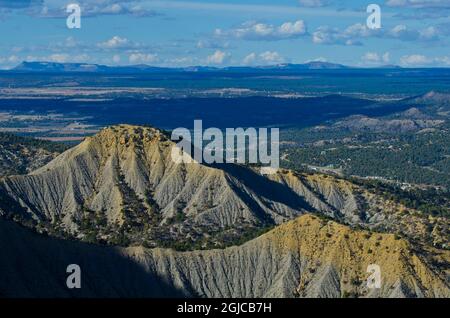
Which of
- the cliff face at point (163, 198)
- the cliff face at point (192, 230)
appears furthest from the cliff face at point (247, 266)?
the cliff face at point (163, 198)

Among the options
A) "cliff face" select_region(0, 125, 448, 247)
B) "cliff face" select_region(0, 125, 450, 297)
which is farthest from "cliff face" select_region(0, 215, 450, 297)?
"cliff face" select_region(0, 125, 448, 247)

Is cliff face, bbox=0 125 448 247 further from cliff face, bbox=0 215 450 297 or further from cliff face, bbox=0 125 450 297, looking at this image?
cliff face, bbox=0 215 450 297

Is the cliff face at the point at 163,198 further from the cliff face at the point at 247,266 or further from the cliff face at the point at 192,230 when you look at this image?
the cliff face at the point at 247,266

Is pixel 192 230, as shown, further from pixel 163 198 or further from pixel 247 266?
pixel 247 266

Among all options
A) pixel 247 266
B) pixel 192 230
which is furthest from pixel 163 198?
pixel 247 266
